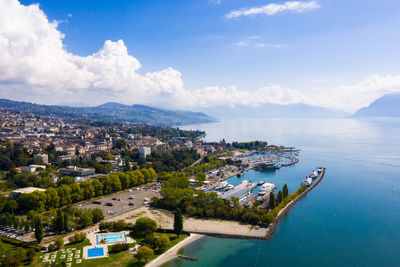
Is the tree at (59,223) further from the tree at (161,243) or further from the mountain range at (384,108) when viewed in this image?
the mountain range at (384,108)

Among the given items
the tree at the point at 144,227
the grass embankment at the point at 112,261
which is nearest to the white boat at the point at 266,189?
the tree at the point at 144,227

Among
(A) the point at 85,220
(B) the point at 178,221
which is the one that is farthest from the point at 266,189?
(A) the point at 85,220

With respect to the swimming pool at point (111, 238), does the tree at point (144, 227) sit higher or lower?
higher

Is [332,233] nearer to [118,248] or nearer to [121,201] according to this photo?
[118,248]

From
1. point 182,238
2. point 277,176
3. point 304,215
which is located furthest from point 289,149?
point 182,238

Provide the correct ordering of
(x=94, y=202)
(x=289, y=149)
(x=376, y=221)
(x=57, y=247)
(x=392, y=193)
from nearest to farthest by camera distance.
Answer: (x=57, y=247), (x=376, y=221), (x=94, y=202), (x=392, y=193), (x=289, y=149)

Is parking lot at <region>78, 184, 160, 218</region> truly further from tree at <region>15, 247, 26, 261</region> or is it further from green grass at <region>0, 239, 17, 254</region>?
tree at <region>15, 247, 26, 261</region>

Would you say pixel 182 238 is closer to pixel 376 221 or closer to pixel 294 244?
pixel 294 244
